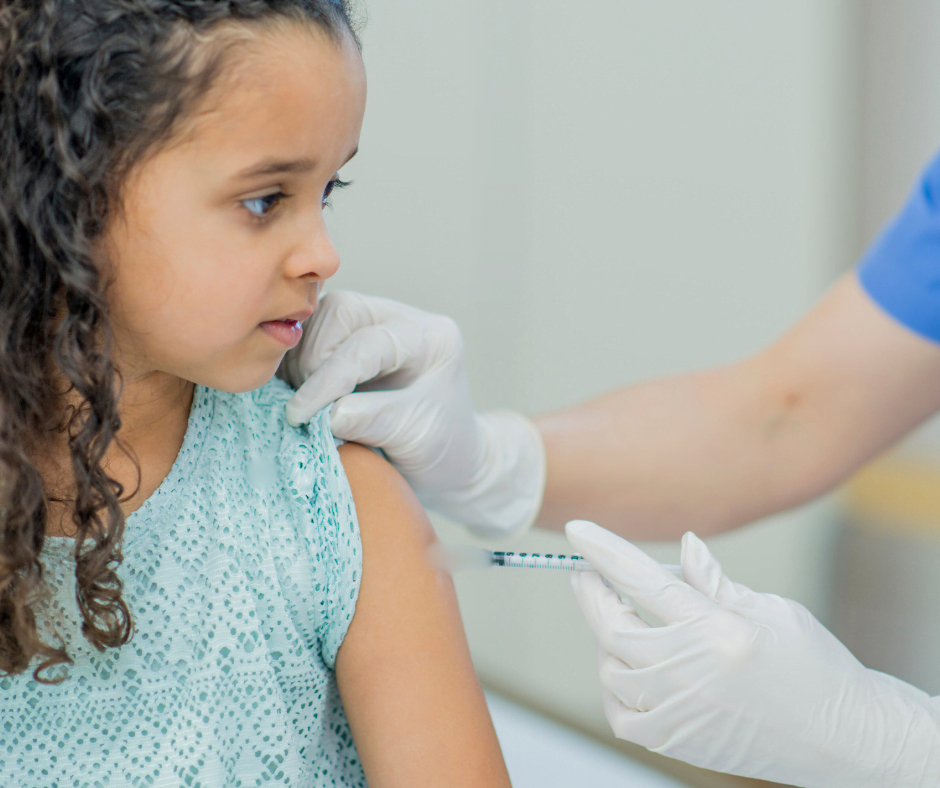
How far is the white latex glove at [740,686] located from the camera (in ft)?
2.91

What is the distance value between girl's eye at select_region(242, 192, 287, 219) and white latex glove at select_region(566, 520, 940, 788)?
44cm

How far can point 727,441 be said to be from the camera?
1327mm

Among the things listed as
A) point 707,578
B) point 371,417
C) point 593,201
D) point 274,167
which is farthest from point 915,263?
point 593,201

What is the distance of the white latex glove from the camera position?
2.91 ft

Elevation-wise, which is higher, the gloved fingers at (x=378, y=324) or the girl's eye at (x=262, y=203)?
the girl's eye at (x=262, y=203)

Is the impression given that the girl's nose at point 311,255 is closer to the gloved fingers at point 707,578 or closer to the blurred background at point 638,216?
the gloved fingers at point 707,578

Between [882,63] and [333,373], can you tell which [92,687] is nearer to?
[333,373]

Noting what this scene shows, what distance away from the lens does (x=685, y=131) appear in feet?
7.04

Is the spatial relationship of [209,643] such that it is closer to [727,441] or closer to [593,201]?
[727,441]

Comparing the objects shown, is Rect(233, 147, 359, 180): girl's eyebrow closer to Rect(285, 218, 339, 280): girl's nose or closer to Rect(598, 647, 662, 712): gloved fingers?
Rect(285, 218, 339, 280): girl's nose

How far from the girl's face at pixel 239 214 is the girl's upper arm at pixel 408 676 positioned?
239mm

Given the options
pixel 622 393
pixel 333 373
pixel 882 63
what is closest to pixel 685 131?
pixel 882 63

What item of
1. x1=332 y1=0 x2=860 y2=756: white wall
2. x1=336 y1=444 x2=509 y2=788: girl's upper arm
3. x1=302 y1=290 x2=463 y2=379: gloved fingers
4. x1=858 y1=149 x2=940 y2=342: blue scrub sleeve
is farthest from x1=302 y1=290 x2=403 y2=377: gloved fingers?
x1=332 y1=0 x2=860 y2=756: white wall

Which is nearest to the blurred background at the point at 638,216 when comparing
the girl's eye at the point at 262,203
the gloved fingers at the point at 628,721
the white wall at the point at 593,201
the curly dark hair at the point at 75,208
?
the white wall at the point at 593,201
